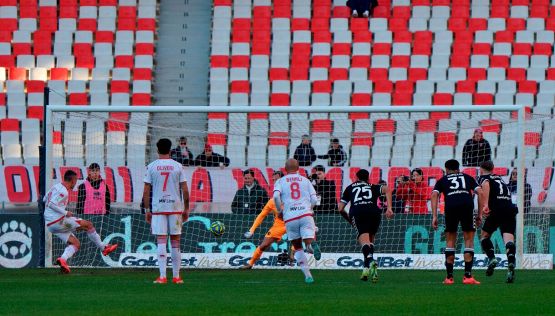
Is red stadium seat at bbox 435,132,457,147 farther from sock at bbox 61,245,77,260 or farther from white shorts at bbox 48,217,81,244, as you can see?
sock at bbox 61,245,77,260

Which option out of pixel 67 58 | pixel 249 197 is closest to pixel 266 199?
pixel 249 197

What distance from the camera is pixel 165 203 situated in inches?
632

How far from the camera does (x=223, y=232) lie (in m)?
22.2

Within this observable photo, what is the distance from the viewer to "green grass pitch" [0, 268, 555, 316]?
11203 millimetres

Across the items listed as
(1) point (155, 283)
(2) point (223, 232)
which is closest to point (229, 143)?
(2) point (223, 232)

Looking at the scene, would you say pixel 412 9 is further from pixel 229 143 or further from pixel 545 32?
pixel 229 143

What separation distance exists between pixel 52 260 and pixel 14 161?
5095mm

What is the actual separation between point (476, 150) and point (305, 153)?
3.03 m

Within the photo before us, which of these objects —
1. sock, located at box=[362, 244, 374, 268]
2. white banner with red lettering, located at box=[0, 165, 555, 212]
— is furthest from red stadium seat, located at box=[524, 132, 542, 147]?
sock, located at box=[362, 244, 374, 268]

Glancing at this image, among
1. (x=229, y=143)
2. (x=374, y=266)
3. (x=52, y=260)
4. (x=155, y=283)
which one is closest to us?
(x=155, y=283)

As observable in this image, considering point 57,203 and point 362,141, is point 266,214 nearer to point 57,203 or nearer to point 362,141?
point 57,203

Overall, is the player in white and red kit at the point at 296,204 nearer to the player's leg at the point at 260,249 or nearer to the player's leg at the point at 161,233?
the player's leg at the point at 161,233

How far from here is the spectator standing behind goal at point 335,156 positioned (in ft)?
74.3

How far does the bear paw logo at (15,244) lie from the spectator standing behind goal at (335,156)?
211 inches
